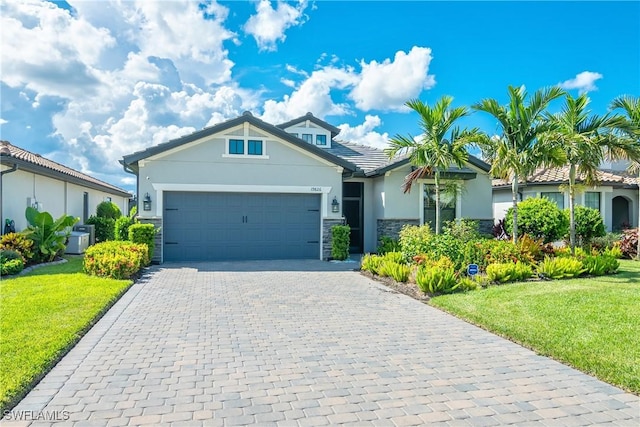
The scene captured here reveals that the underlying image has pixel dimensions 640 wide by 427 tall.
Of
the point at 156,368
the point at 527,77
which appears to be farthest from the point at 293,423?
the point at 527,77

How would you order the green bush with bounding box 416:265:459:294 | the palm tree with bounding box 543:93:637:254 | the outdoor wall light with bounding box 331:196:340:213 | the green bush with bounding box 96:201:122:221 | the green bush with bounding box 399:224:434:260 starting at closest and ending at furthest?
the green bush with bounding box 416:265:459:294 → the palm tree with bounding box 543:93:637:254 → the green bush with bounding box 399:224:434:260 → the outdoor wall light with bounding box 331:196:340:213 → the green bush with bounding box 96:201:122:221

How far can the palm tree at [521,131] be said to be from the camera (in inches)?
440

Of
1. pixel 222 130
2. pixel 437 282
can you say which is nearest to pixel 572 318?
pixel 437 282

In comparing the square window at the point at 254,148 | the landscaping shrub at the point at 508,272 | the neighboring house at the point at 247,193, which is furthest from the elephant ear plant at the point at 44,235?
the landscaping shrub at the point at 508,272

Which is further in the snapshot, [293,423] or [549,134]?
[549,134]

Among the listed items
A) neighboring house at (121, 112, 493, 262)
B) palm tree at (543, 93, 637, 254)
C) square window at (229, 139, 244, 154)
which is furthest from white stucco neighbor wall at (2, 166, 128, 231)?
palm tree at (543, 93, 637, 254)

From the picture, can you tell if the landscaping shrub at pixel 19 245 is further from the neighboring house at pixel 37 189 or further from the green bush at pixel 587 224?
the green bush at pixel 587 224

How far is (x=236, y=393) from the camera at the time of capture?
408cm

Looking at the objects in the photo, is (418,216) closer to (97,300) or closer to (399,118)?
(399,118)

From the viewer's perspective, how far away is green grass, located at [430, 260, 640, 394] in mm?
4965

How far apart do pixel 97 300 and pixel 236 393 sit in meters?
4.78

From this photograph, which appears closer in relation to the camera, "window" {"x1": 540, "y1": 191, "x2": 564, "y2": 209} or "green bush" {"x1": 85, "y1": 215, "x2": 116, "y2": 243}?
"window" {"x1": 540, "y1": 191, "x2": 564, "y2": 209}

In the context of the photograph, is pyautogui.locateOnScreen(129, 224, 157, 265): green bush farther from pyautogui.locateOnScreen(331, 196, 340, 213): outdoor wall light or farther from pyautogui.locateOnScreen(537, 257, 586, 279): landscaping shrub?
pyautogui.locateOnScreen(537, 257, 586, 279): landscaping shrub

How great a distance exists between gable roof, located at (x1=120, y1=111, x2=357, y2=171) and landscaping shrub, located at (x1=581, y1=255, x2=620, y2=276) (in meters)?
7.42
